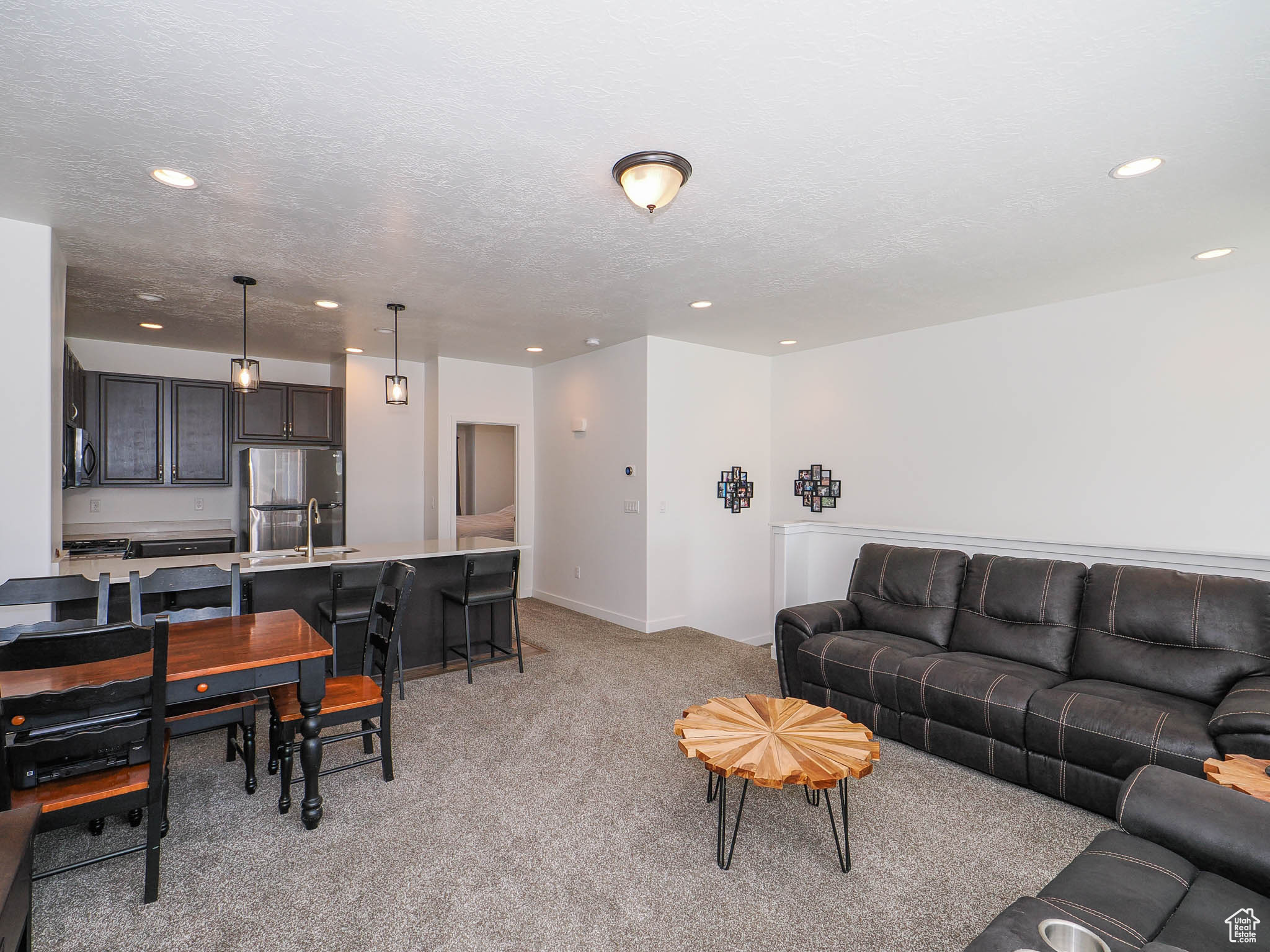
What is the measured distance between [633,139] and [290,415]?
538 cm

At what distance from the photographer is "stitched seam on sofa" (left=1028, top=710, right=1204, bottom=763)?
2396 mm

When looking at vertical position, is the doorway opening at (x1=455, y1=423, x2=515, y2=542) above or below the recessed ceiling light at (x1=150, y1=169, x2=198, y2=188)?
below

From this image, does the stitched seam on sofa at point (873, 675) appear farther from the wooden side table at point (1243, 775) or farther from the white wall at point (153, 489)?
the white wall at point (153, 489)

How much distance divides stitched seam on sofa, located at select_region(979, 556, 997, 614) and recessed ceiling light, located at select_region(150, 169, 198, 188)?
449cm

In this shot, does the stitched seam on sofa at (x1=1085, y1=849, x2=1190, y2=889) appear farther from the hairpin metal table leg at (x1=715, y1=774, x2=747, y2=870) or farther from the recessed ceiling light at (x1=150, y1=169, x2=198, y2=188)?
the recessed ceiling light at (x1=150, y1=169, x2=198, y2=188)

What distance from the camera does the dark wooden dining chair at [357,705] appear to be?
2.66m

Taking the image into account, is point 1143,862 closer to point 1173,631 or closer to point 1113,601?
point 1173,631

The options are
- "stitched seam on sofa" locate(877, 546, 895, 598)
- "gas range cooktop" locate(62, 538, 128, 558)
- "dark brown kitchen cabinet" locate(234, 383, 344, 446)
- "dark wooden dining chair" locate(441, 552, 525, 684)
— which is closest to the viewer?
"stitched seam on sofa" locate(877, 546, 895, 598)

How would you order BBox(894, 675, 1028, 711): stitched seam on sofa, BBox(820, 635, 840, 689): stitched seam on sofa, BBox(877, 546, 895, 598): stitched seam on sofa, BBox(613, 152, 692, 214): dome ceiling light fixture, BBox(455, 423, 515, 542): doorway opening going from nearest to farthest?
BBox(613, 152, 692, 214): dome ceiling light fixture → BBox(894, 675, 1028, 711): stitched seam on sofa → BBox(820, 635, 840, 689): stitched seam on sofa → BBox(877, 546, 895, 598): stitched seam on sofa → BBox(455, 423, 515, 542): doorway opening

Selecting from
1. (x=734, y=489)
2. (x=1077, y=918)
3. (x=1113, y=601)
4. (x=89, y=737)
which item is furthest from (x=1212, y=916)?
(x=734, y=489)

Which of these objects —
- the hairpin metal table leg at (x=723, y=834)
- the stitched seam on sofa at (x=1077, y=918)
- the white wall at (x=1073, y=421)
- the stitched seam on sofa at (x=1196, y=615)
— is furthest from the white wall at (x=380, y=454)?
the stitched seam on sofa at (x=1196, y=615)

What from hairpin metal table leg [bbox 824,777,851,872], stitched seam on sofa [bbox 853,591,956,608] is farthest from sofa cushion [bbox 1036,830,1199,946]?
stitched seam on sofa [bbox 853,591,956,608]

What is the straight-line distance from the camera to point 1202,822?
5.43 ft

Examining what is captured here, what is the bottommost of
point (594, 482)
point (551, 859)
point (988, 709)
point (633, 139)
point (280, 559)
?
point (551, 859)
